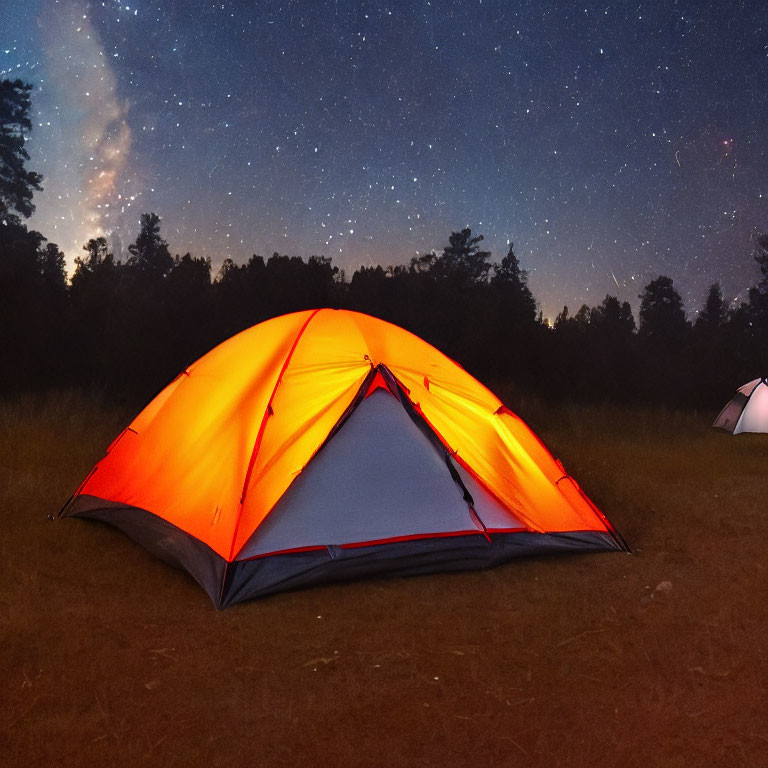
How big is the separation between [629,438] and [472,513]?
9.04 metres

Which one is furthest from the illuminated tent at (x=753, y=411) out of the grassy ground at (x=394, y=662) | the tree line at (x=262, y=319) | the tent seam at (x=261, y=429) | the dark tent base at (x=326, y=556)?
the tent seam at (x=261, y=429)

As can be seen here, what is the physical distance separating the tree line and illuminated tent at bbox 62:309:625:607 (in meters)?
10.4

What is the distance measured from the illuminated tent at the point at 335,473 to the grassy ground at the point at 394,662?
0.59ft

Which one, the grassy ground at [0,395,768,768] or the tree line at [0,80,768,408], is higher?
the tree line at [0,80,768,408]

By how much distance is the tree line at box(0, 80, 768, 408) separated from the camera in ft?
57.3

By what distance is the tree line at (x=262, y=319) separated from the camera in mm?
17469

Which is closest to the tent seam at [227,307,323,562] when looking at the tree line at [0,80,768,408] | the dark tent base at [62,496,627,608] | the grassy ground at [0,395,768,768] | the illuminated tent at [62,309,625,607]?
the illuminated tent at [62,309,625,607]

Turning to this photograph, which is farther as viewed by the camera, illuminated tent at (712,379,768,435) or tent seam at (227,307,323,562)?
illuminated tent at (712,379,768,435)

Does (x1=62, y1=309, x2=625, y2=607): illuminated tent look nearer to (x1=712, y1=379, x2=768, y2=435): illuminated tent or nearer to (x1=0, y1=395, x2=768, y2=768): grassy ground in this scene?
(x1=0, y1=395, x2=768, y2=768): grassy ground

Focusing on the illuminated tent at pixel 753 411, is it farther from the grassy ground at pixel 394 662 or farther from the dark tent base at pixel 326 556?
the dark tent base at pixel 326 556

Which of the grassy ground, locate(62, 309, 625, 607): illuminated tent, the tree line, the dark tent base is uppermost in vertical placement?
the tree line

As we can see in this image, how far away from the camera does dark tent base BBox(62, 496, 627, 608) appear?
181 inches

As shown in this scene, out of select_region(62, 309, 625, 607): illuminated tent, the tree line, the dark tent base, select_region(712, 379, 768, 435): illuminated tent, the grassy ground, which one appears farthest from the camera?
the tree line

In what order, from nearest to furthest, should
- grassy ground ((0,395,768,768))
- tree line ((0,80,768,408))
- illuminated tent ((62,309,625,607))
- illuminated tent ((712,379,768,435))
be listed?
grassy ground ((0,395,768,768)) < illuminated tent ((62,309,625,607)) < illuminated tent ((712,379,768,435)) < tree line ((0,80,768,408))
